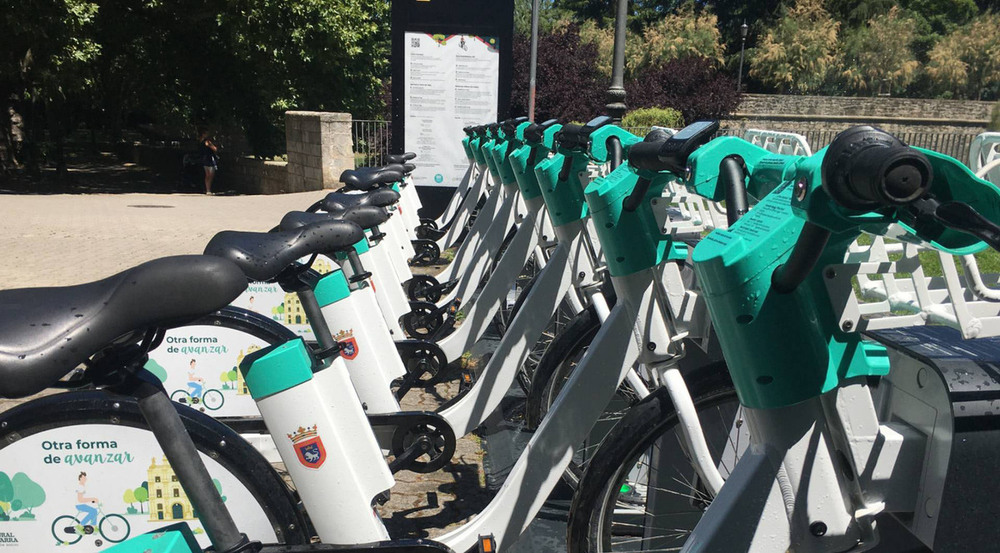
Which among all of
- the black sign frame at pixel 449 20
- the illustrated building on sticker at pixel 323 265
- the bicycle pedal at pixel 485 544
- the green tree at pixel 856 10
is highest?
the green tree at pixel 856 10

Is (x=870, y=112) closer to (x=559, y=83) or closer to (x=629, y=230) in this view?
(x=559, y=83)

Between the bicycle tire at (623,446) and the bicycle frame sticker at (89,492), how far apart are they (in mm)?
811

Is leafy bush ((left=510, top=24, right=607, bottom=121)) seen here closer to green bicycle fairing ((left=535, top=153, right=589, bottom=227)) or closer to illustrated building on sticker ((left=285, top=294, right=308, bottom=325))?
illustrated building on sticker ((left=285, top=294, right=308, bottom=325))

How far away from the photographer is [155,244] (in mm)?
9531

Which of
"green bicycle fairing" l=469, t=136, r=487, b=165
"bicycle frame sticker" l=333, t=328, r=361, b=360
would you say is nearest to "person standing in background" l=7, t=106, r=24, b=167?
"green bicycle fairing" l=469, t=136, r=487, b=165

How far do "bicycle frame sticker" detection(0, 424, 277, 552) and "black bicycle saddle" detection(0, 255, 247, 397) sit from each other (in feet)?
2.37

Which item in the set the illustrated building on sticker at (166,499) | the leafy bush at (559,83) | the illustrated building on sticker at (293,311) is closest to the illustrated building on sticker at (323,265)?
the illustrated building on sticker at (293,311)

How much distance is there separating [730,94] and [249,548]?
35.1 metres

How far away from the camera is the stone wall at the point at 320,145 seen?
48.8 feet

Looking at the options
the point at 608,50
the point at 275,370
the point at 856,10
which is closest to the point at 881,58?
the point at 856,10

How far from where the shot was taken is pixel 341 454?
213cm

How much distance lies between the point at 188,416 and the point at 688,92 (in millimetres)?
34260

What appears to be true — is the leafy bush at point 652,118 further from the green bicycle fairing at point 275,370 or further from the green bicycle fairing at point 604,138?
the green bicycle fairing at point 275,370

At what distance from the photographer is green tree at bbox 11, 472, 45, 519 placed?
2.18 meters
